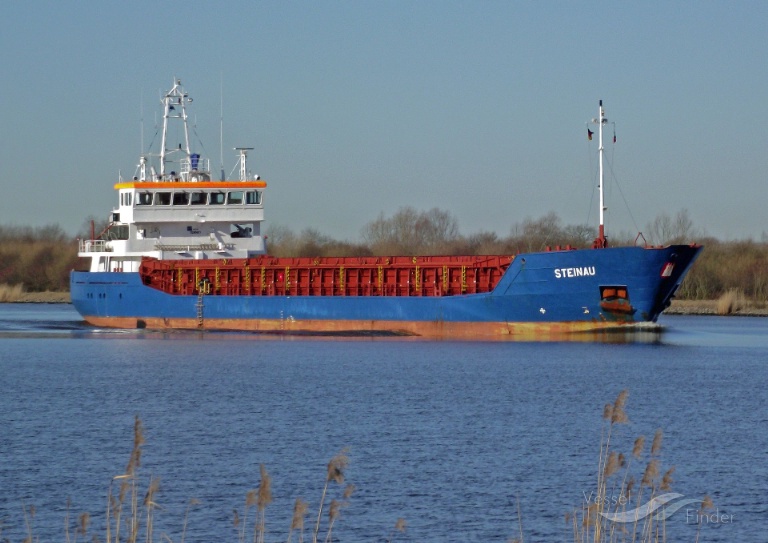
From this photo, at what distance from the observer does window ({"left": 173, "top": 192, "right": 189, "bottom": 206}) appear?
4225 centimetres

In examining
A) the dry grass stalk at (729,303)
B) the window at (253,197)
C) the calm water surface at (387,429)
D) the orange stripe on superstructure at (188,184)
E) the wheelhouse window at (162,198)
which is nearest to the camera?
the calm water surface at (387,429)

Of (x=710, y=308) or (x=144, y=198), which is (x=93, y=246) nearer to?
(x=144, y=198)

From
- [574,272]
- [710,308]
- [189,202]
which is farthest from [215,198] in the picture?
[710,308]

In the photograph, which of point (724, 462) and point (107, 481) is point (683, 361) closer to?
point (724, 462)

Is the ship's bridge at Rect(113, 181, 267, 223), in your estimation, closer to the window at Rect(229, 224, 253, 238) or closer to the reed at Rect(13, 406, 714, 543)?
the window at Rect(229, 224, 253, 238)

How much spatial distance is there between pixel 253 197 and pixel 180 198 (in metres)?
2.63

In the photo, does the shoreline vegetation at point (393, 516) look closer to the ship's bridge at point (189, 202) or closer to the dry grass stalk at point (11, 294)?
the ship's bridge at point (189, 202)

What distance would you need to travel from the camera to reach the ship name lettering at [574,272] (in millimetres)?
32688

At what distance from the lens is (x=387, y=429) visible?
62.2ft

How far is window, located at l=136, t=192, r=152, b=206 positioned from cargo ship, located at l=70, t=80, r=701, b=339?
0.17 feet

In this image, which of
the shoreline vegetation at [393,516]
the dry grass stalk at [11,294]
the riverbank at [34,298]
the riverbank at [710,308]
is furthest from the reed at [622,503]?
the dry grass stalk at [11,294]

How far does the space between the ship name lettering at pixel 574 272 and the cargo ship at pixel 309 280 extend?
0.09 feet

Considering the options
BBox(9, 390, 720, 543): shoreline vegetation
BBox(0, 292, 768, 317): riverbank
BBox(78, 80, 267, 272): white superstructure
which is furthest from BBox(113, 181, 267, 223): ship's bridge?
BBox(9, 390, 720, 543): shoreline vegetation

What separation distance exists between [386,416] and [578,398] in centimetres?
437
